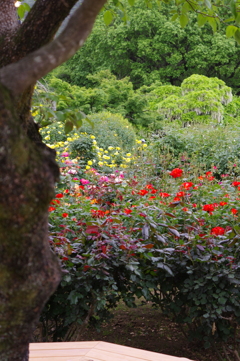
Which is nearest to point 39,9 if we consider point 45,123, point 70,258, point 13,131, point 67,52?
point 67,52

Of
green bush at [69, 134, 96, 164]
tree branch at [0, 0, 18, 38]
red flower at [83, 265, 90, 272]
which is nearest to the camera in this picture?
tree branch at [0, 0, 18, 38]

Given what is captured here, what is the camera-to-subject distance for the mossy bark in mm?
1142

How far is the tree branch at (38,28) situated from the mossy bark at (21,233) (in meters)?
0.35

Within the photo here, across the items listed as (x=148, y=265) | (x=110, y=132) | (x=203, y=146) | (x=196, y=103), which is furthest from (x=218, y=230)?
(x=196, y=103)

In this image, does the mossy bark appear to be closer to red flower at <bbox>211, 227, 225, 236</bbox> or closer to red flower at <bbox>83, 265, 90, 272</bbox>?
red flower at <bbox>83, 265, 90, 272</bbox>

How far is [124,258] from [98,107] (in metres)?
12.4

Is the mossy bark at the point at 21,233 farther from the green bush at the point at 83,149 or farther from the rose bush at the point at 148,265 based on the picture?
the green bush at the point at 83,149

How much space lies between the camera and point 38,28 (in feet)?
4.72

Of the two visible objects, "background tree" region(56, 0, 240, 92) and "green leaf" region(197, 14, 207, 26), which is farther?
"background tree" region(56, 0, 240, 92)

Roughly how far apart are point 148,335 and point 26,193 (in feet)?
9.24

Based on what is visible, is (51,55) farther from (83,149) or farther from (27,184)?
(83,149)

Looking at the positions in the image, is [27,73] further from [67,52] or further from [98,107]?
[98,107]

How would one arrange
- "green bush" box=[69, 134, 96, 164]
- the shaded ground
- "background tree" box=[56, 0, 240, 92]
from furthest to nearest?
"background tree" box=[56, 0, 240, 92], "green bush" box=[69, 134, 96, 164], the shaded ground

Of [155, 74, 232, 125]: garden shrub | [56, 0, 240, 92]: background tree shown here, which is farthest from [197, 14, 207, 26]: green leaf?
[56, 0, 240, 92]: background tree
